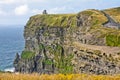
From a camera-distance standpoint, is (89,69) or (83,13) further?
(83,13)

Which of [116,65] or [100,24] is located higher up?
[100,24]

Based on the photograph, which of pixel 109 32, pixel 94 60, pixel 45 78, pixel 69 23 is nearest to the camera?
pixel 45 78

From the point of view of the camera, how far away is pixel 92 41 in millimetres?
107188

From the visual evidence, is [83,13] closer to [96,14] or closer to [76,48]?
[96,14]

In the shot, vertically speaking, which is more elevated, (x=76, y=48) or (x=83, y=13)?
(x=83, y=13)

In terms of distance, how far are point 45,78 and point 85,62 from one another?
294 feet

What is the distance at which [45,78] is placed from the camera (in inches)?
574

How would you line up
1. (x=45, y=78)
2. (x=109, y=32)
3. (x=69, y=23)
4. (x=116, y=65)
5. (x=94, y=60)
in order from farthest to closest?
(x=69, y=23)
(x=109, y=32)
(x=94, y=60)
(x=116, y=65)
(x=45, y=78)

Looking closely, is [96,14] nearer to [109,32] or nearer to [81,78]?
[109,32]

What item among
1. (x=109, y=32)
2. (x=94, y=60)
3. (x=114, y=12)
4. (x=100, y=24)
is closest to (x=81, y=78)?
(x=94, y=60)

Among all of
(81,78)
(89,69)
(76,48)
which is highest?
(81,78)

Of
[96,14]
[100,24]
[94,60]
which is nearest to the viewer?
[94,60]

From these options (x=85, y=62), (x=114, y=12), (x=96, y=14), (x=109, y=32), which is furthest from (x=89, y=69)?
(x=114, y=12)

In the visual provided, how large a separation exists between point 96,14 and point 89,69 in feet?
157
